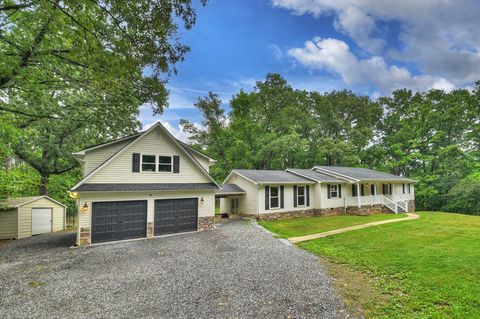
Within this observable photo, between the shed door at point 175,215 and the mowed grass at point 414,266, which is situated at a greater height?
the shed door at point 175,215

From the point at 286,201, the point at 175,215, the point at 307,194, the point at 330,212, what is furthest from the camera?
the point at 330,212

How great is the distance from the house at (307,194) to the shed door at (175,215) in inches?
223

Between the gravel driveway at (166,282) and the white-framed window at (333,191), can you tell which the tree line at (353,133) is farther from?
the gravel driveway at (166,282)

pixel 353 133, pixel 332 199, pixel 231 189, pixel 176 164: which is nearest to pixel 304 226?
pixel 231 189

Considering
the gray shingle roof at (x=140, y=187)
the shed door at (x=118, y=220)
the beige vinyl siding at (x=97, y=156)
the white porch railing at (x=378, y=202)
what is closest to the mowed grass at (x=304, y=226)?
→ the gray shingle roof at (x=140, y=187)

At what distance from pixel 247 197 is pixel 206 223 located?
5.73 metres

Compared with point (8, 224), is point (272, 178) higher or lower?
higher

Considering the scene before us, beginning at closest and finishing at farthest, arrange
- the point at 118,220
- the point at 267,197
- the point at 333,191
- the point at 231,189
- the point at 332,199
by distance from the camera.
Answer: the point at 118,220 < the point at 267,197 < the point at 231,189 < the point at 332,199 < the point at 333,191

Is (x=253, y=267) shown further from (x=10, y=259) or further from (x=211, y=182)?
(x=10, y=259)

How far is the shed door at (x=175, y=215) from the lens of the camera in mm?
13703

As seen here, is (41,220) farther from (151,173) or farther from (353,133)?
(353,133)

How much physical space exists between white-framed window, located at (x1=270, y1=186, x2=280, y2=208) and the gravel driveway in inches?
319

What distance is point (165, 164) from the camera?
567 inches

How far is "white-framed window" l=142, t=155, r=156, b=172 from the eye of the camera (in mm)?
13757
